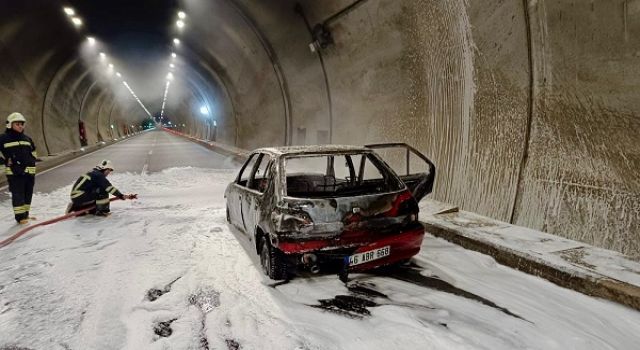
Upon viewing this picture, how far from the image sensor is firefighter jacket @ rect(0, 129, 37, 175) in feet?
24.0

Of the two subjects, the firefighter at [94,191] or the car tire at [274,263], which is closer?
the car tire at [274,263]

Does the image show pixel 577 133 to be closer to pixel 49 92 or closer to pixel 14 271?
pixel 14 271

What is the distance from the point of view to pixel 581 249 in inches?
203

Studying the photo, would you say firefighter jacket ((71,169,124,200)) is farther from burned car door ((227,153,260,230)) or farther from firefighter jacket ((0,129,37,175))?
burned car door ((227,153,260,230))

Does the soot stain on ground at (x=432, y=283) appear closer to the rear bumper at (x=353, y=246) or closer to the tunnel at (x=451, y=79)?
the rear bumper at (x=353, y=246)

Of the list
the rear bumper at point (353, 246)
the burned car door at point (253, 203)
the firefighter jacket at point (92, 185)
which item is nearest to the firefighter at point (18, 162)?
the firefighter jacket at point (92, 185)

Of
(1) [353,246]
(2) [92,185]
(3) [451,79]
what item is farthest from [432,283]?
(2) [92,185]

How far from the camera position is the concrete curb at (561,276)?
3.91 metres

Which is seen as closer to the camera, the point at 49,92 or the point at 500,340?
the point at 500,340

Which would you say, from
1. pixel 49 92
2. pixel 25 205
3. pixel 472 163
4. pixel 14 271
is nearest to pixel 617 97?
pixel 472 163

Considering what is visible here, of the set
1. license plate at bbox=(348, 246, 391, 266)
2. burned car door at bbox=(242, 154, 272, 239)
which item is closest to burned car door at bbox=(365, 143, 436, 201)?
burned car door at bbox=(242, 154, 272, 239)

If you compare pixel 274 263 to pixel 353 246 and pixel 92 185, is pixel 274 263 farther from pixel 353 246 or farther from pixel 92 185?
pixel 92 185

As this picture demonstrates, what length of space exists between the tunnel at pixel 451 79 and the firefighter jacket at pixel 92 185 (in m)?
5.94

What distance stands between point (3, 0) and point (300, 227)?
1376cm
